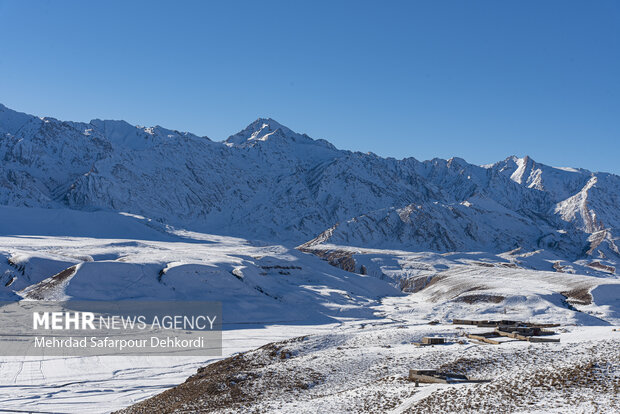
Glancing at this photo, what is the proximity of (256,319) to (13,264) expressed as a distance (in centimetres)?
3786

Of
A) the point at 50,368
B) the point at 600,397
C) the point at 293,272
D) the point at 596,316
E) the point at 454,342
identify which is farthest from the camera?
the point at 293,272

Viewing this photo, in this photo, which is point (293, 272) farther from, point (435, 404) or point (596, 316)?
point (435, 404)

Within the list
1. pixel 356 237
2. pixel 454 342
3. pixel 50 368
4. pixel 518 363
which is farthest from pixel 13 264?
pixel 356 237

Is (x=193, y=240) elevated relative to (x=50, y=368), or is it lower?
elevated

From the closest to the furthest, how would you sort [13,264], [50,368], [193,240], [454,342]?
[454,342] → [50,368] → [13,264] → [193,240]

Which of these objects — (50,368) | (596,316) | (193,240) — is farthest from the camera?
(193,240)

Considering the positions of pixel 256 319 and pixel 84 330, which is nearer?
pixel 84 330

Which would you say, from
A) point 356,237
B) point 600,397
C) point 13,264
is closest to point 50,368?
point 600,397

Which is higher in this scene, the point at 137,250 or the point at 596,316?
the point at 137,250

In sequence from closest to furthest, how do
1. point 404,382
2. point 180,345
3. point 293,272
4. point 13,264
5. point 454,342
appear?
point 404,382, point 454,342, point 180,345, point 13,264, point 293,272

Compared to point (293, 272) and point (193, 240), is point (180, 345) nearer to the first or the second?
point (293, 272)

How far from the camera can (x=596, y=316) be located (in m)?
73.8

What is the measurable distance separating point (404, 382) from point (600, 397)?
362 inches

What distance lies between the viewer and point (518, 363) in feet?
99.6
